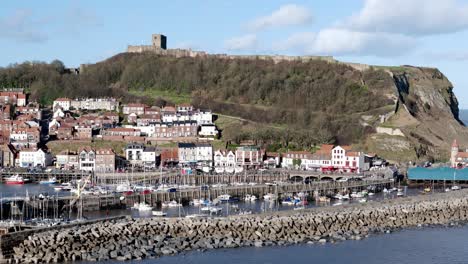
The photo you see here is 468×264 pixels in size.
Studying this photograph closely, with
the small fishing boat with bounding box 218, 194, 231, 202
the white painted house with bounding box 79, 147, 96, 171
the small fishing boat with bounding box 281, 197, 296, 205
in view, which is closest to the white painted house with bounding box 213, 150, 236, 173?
the white painted house with bounding box 79, 147, 96, 171

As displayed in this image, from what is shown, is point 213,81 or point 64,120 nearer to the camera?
point 64,120

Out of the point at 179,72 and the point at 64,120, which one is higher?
the point at 179,72

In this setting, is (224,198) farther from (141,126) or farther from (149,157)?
(141,126)

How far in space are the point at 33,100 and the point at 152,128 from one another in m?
18.4

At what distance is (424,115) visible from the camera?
85.5 m

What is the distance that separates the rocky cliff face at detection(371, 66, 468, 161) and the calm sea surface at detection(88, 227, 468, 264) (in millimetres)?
34858

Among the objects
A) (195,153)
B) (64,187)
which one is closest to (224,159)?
(195,153)

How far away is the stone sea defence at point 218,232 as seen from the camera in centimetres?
3025

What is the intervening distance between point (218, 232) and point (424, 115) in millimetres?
54745

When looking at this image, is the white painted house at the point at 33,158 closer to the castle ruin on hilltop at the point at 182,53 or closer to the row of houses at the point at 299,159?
the row of houses at the point at 299,159

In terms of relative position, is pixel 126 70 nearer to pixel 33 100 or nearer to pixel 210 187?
pixel 33 100

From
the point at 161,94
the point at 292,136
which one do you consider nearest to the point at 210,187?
the point at 292,136

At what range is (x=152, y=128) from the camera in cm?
7688

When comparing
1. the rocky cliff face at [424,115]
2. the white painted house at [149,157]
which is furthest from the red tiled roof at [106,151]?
the rocky cliff face at [424,115]
